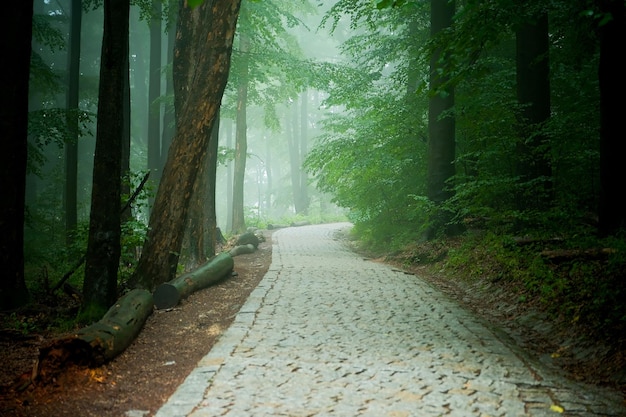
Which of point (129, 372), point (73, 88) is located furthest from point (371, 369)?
point (73, 88)

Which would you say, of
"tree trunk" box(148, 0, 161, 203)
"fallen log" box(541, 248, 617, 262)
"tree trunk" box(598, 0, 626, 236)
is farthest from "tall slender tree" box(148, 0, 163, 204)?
"tree trunk" box(598, 0, 626, 236)

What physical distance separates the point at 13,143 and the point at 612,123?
26.6 feet

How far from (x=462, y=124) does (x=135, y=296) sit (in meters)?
7.96

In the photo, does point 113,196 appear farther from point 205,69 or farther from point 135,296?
point 205,69

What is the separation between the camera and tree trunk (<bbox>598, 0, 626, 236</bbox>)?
6180 mm

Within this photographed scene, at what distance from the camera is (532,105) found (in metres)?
8.55

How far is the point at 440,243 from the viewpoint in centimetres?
1062

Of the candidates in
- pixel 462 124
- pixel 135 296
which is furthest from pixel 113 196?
pixel 462 124

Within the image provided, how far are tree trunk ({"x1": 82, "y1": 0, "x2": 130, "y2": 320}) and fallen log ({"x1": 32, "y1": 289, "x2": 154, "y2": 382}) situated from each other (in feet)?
1.70

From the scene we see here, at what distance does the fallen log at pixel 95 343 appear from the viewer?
4.00m

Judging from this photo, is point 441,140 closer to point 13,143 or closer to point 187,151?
point 187,151

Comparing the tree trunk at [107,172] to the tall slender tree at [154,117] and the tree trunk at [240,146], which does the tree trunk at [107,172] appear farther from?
the tree trunk at [240,146]

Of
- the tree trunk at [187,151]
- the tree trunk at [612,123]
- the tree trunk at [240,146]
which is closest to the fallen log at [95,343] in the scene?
the tree trunk at [187,151]

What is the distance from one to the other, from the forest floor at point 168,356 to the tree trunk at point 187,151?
32.3 inches
